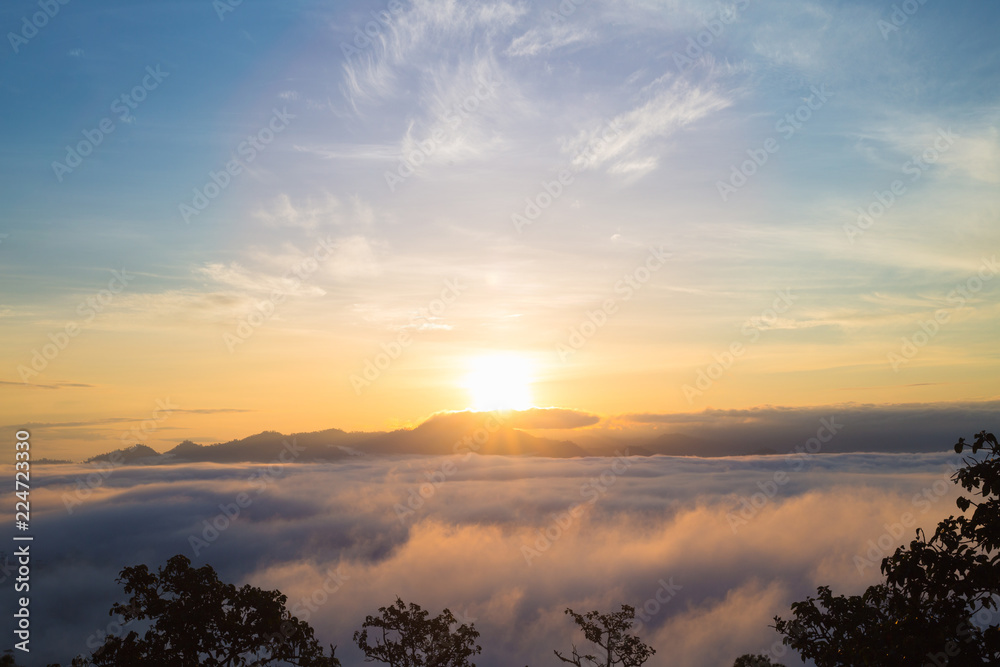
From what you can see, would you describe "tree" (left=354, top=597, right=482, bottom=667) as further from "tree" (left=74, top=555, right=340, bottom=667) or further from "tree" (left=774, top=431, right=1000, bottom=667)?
"tree" (left=774, top=431, right=1000, bottom=667)

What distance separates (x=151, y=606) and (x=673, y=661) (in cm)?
21887

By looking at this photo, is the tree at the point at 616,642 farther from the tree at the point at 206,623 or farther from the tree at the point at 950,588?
the tree at the point at 950,588

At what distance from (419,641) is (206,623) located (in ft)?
50.8

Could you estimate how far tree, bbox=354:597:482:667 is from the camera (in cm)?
3098

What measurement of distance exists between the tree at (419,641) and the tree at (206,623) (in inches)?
460

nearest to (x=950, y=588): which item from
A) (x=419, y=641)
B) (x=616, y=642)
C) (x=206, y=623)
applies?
(x=206, y=623)

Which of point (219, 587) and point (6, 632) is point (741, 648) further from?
point (6, 632)

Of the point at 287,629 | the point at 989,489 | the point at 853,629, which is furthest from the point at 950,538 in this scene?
the point at 287,629

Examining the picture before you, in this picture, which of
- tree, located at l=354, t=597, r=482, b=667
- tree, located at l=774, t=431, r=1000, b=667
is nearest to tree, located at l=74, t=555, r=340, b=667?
tree, located at l=354, t=597, r=482, b=667

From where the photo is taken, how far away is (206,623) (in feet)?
65.6

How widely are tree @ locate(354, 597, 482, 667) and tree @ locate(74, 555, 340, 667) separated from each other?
38.3 feet

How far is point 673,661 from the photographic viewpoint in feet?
639

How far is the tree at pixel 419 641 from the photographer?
1220 inches

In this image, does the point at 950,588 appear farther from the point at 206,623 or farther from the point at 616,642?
the point at 616,642
